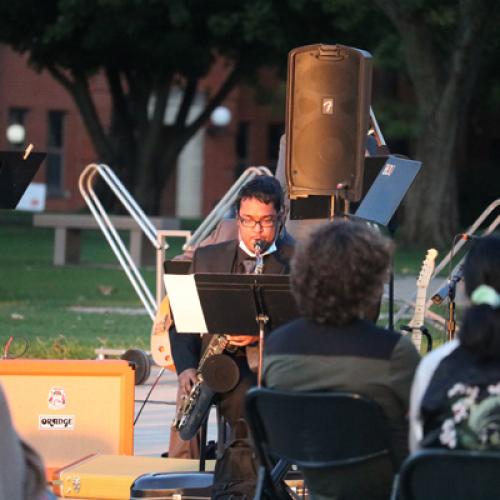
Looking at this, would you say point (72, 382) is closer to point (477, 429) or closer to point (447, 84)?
point (477, 429)

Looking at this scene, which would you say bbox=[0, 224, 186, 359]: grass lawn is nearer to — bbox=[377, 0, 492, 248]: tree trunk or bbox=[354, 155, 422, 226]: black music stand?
bbox=[354, 155, 422, 226]: black music stand

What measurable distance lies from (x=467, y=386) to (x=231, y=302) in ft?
6.13

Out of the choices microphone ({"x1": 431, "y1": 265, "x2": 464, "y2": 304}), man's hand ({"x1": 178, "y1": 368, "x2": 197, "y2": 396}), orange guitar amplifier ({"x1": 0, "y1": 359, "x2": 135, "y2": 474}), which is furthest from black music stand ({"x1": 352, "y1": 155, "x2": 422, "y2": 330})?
orange guitar amplifier ({"x1": 0, "y1": 359, "x2": 135, "y2": 474})

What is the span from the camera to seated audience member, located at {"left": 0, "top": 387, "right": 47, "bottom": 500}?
3723 mm

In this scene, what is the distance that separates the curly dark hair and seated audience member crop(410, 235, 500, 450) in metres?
0.35

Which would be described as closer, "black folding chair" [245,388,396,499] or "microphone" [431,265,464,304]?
"black folding chair" [245,388,396,499]

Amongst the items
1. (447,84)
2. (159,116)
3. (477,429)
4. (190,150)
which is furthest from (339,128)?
(190,150)

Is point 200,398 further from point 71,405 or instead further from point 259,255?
point 71,405

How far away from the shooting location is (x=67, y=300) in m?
16.8

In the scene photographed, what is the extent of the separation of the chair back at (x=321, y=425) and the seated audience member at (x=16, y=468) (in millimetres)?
779

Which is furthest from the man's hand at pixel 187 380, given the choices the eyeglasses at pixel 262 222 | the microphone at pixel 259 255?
the eyeglasses at pixel 262 222

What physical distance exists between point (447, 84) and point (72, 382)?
1907 centimetres

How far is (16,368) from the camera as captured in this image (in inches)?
285

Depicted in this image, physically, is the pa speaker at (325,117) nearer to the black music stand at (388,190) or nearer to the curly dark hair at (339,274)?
the black music stand at (388,190)
